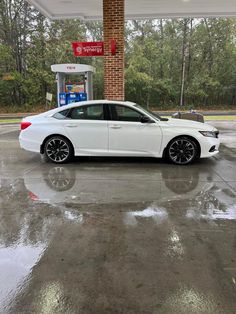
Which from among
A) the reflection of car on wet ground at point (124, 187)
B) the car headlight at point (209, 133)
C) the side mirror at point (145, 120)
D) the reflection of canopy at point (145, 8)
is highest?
the reflection of canopy at point (145, 8)

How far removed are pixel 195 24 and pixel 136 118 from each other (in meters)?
26.7

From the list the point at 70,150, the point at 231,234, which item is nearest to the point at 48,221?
the point at 231,234

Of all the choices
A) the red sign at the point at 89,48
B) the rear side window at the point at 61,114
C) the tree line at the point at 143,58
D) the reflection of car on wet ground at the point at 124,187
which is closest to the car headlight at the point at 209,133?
the reflection of car on wet ground at the point at 124,187

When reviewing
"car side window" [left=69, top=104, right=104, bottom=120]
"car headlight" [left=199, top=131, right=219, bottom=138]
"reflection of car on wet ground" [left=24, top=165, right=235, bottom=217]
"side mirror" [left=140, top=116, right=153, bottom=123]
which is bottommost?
"reflection of car on wet ground" [left=24, top=165, right=235, bottom=217]

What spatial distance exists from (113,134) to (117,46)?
12.9 ft

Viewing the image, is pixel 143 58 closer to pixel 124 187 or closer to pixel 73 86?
pixel 73 86

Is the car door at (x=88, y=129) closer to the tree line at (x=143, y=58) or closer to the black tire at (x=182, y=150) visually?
the black tire at (x=182, y=150)

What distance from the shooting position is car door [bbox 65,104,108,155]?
7.33 m

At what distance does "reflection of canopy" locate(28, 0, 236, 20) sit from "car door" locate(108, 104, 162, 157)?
266 inches

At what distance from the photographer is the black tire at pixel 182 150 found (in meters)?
7.18

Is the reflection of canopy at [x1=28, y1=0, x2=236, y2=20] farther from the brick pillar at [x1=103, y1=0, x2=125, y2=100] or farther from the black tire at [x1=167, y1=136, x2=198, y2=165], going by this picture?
the black tire at [x1=167, y1=136, x2=198, y2=165]

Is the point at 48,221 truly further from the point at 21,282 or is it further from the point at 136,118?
the point at 136,118

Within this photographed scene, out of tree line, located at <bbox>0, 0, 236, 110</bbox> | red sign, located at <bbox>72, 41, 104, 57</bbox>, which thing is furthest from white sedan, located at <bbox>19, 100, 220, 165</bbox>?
tree line, located at <bbox>0, 0, 236, 110</bbox>

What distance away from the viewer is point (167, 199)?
16.3 feet
